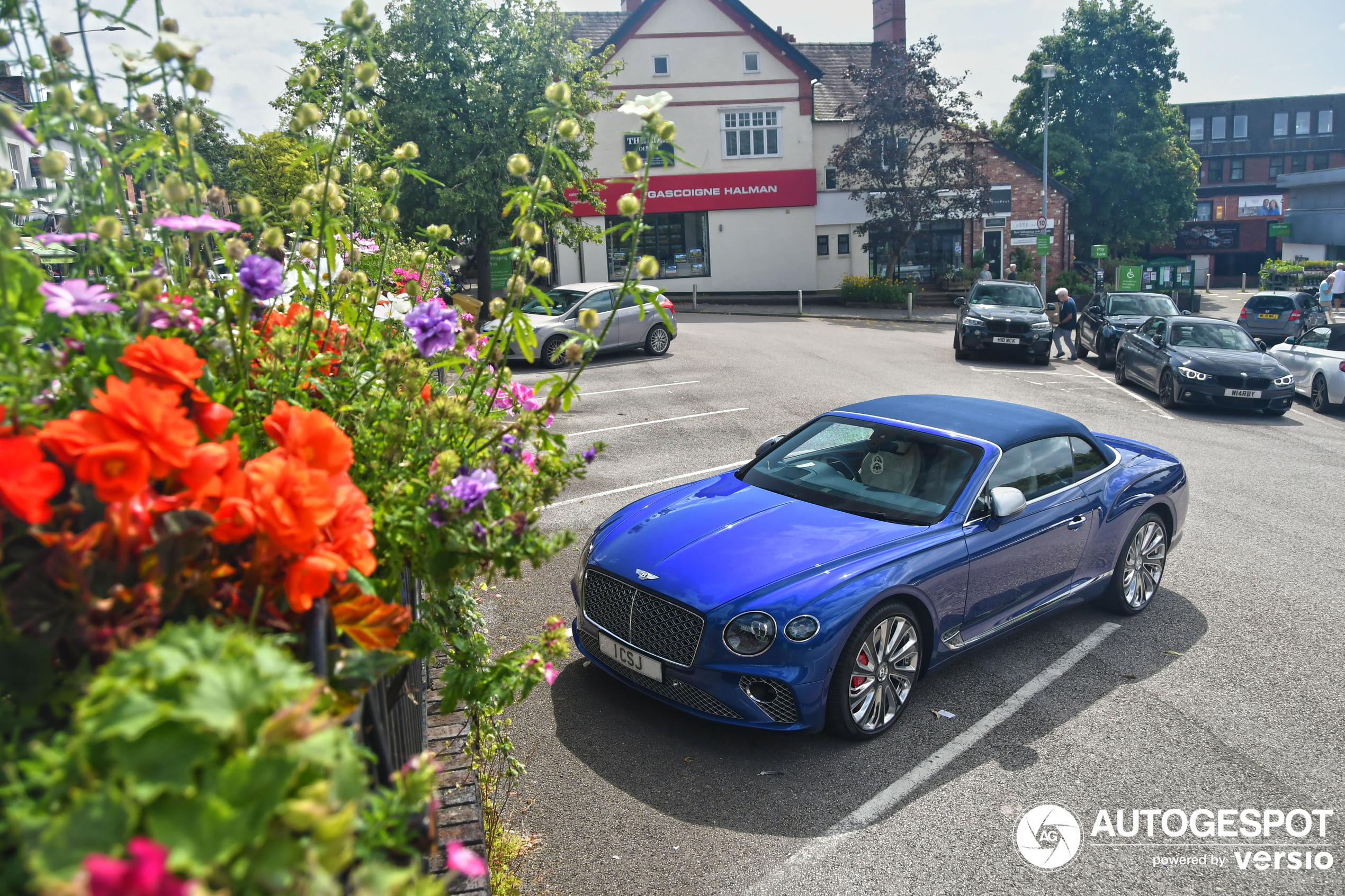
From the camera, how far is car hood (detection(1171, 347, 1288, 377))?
16109 millimetres

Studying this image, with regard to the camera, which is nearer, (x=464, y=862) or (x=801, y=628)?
(x=464, y=862)

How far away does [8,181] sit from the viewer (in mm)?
1931

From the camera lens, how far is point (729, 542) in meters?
5.45

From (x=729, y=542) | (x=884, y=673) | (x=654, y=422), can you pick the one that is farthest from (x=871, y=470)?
(x=654, y=422)

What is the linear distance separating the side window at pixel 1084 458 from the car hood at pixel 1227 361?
10.9 metres

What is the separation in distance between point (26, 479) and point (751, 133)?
4029 centimetres

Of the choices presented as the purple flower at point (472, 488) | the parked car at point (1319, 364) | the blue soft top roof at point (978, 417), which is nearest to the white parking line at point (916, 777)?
the blue soft top roof at point (978, 417)

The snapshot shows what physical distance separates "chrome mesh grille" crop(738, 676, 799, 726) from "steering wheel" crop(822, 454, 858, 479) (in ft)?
6.11

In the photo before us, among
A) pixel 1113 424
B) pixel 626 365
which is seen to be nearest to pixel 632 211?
pixel 1113 424

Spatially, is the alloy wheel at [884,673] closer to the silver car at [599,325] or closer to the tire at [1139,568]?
the tire at [1139,568]

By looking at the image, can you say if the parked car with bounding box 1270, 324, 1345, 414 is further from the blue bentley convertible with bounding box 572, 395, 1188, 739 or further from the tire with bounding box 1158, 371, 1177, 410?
the blue bentley convertible with bounding box 572, 395, 1188, 739

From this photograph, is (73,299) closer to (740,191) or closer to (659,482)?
(659,482)

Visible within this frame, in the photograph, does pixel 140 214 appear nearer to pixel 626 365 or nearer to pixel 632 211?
pixel 632 211

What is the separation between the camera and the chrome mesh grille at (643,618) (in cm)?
502
